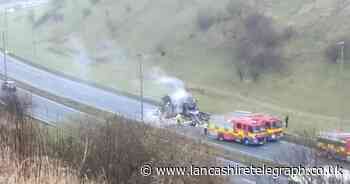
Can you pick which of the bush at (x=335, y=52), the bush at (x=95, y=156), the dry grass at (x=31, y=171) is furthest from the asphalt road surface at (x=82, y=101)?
the dry grass at (x=31, y=171)

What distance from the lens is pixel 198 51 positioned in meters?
68.9

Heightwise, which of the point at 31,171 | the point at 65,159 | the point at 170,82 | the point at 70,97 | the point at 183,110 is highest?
the point at 31,171

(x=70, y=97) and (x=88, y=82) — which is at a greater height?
(x=88, y=82)

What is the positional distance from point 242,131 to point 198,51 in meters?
29.3

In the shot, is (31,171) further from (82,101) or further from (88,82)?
(88,82)

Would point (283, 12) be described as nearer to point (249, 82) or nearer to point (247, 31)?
point (247, 31)

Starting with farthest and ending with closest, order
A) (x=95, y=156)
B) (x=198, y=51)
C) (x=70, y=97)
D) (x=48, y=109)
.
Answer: (x=198, y=51), (x=70, y=97), (x=48, y=109), (x=95, y=156)

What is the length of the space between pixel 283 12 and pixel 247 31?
4.73 m

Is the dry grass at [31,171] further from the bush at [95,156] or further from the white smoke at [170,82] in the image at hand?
the white smoke at [170,82]

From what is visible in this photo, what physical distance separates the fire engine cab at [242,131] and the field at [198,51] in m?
5.81

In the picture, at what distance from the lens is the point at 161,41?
2940 inches

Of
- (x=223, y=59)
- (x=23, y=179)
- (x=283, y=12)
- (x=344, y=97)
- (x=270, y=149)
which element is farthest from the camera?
(x=283, y=12)

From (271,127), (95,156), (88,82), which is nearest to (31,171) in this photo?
(95,156)

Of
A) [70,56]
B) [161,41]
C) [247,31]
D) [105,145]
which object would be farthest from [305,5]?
[105,145]
